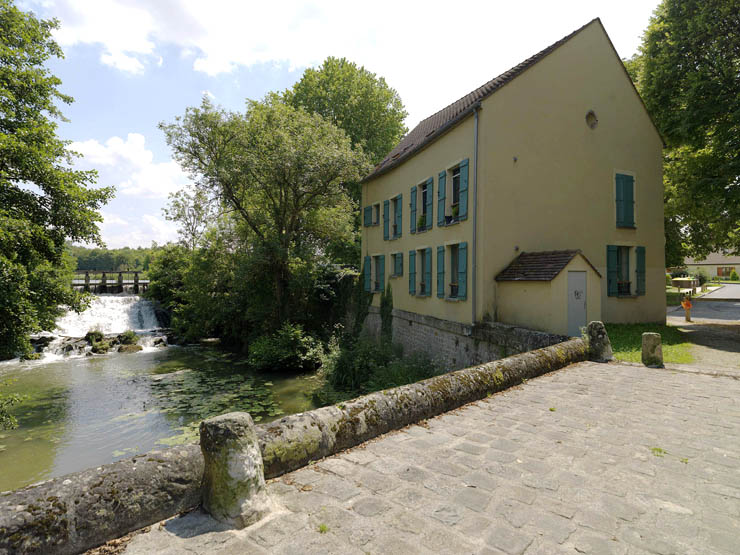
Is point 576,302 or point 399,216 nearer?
point 576,302

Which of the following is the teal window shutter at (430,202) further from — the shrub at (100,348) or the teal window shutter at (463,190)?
the shrub at (100,348)

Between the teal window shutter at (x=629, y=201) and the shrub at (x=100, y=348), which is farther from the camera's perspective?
the shrub at (x=100, y=348)

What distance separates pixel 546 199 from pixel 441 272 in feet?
12.8

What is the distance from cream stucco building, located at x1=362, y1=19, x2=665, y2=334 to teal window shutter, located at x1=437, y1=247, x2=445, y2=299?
5 centimetres

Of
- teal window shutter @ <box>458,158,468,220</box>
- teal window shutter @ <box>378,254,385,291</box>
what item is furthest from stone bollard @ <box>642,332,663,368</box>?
teal window shutter @ <box>378,254,385,291</box>

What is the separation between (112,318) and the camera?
25.2 meters

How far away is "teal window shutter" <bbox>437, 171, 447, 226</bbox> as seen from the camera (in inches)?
529

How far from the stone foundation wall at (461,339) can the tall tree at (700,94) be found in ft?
31.3

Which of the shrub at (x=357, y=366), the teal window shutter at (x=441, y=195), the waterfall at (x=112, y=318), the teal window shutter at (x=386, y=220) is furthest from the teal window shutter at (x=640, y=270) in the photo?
the waterfall at (x=112, y=318)

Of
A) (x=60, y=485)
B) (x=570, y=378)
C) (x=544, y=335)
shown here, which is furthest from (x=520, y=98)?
(x=60, y=485)

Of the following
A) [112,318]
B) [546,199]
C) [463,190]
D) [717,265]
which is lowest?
[112,318]

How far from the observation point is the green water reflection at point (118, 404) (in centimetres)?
894

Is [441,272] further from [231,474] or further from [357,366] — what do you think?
[231,474]

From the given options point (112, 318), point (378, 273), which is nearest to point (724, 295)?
point (378, 273)
